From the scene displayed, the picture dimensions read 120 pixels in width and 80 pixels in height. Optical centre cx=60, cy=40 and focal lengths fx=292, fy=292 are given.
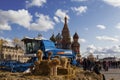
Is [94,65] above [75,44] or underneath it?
underneath

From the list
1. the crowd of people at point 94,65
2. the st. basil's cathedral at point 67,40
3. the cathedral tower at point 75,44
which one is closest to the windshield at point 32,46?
the crowd of people at point 94,65

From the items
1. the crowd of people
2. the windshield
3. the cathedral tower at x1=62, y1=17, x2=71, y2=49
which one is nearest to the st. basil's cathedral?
the cathedral tower at x1=62, y1=17, x2=71, y2=49

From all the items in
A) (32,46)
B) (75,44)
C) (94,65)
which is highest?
(75,44)

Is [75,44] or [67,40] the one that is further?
[75,44]

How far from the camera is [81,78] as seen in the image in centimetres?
2439

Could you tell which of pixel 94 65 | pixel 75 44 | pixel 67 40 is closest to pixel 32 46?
pixel 94 65

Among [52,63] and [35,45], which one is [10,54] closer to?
[35,45]

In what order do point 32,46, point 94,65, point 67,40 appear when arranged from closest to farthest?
1. point 94,65
2. point 32,46
3. point 67,40

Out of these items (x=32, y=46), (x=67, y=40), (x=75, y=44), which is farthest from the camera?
(x=75, y=44)

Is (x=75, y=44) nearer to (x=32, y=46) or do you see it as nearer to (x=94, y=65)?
(x=32, y=46)

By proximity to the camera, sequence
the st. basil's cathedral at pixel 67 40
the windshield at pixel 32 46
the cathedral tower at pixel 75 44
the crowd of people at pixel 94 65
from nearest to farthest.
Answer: the crowd of people at pixel 94 65 → the windshield at pixel 32 46 → the st. basil's cathedral at pixel 67 40 → the cathedral tower at pixel 75 44

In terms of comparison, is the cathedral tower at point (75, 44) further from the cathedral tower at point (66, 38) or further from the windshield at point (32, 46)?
the windshield at point (32, 46)

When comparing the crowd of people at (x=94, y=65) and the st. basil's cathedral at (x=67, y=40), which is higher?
the st. basil's cathedral at (x=67, y=40)

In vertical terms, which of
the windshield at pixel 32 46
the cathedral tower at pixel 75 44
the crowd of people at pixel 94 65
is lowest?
the crowd of people at pixel 94 65
